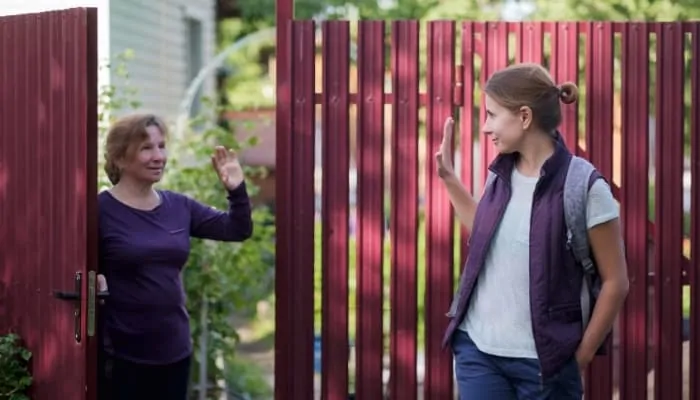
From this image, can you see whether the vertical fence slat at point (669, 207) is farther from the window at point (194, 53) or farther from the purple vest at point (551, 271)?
the window at point (194, 53)

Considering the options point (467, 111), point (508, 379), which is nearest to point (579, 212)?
point (508, 379)

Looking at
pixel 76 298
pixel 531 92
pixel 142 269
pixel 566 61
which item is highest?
pixel 566 61

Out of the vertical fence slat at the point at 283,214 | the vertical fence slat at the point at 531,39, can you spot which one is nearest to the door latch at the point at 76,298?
the vertical fence slat at the point at 283,214

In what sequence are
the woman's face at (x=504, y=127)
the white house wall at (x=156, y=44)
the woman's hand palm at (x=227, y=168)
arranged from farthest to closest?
1. the white house wall at (x=156, y=44)
2. the woman's hand palm at (x=227, y=168)
3. the woman's face at (x=504, y=127)

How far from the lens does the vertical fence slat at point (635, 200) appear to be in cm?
555

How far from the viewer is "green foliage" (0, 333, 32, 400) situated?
5.34 meters

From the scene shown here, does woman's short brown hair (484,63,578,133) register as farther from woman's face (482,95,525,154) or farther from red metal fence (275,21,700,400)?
red metal fence (275,21,700,400)

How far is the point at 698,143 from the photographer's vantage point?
5.53 metres

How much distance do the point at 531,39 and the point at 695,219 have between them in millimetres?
1053

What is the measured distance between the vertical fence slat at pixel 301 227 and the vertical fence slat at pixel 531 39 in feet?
2.93

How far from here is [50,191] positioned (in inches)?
208

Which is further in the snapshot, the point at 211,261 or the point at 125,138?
the point at 211,261

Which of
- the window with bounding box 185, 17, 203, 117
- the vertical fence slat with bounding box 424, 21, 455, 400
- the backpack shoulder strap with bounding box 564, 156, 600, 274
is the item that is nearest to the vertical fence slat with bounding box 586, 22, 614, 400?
the vertical fence slat with bounding box 424, 21, 455, 400

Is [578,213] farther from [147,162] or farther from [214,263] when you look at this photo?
[214,263]
